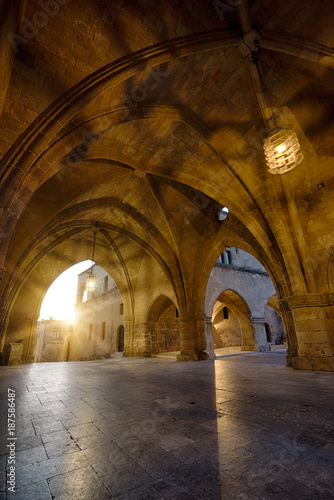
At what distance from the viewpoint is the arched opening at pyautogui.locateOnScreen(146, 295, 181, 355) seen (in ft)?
42.8

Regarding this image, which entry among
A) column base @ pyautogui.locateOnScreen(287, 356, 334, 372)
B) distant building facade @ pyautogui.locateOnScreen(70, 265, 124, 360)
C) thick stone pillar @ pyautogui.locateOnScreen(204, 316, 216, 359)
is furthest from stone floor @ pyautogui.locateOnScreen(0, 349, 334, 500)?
distant building facade @ pyautogui.locateOnScreen(70, 265, 124, 360)

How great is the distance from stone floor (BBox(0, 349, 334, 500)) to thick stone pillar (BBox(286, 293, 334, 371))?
2795 mm

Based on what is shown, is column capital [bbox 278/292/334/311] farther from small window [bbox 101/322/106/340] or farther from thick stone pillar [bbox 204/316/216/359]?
small window [bbox 101/322/106/340]

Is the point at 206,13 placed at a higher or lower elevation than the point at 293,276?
higher

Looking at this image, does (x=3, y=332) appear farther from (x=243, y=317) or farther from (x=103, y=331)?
(x=243, y=317)

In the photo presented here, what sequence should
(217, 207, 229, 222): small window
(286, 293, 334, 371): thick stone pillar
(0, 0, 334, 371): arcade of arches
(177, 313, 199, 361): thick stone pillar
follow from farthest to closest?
1. (217, 207, 229, 222): small window
2. (177, 313, 199, 361): thick stone pillar
3. (286, 293, 334, 371): thick stone pillar
4. (0, 0, 334, 371): arcade of arches

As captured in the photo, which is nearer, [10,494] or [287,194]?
[10,494]

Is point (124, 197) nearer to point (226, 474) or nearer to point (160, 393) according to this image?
point (160, 393)

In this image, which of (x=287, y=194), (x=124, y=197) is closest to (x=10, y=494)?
(x=287, y=194)

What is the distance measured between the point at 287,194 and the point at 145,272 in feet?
30.1

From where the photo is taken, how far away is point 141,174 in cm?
798

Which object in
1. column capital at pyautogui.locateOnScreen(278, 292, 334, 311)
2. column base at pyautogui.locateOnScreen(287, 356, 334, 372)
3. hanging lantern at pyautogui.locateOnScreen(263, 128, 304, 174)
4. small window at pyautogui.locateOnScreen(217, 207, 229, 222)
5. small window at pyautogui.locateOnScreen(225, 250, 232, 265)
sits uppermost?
small window at pyautogui.locateOnScreen(217, 207, 229, 222)

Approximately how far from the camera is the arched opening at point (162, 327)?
13039mm

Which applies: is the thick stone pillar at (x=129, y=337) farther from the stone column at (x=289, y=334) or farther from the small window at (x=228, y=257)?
the stone column at (x=289, y=334)
